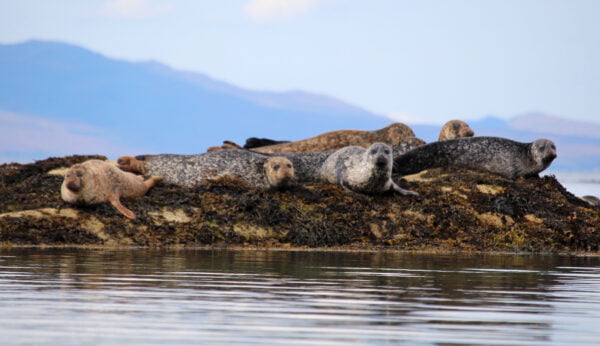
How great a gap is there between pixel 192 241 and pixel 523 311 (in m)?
6.82

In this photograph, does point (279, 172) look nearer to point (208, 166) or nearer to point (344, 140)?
point (208, 166)

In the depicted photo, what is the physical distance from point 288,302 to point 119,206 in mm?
7107

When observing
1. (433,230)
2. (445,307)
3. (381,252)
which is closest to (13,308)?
(445,307)

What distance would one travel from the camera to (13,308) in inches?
176

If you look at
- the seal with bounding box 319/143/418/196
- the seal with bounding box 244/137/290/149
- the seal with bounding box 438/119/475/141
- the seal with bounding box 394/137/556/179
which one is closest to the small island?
the seal with bounding box 319/143/418/196

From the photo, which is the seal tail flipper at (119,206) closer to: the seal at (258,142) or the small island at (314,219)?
the small island at (314,219)

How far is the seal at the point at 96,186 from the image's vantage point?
11625mm

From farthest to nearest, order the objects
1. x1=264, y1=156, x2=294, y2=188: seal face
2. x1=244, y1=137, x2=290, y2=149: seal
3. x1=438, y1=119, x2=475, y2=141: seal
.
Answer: x1=244, y1=137, x2=290, y2=149: seal
x1=438, y1=119, x2=475, y2=141: seal
x1=264, y1=156, x2=294, y2=188: seal face

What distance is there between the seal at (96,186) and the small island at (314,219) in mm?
125

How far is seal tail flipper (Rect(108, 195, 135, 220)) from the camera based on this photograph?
11.5m

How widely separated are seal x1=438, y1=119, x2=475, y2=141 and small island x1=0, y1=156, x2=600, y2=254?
621 centimetres

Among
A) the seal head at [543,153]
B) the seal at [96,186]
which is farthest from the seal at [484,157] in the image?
the seal at [96,186]

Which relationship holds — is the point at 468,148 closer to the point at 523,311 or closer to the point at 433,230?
the point at 433,230

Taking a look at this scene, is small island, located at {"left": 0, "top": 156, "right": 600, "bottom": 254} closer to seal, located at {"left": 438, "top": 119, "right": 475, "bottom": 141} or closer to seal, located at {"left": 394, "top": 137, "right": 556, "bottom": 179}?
seal, located at {"left": 394, "top": 137, "right": 556, "bottom": 179}
